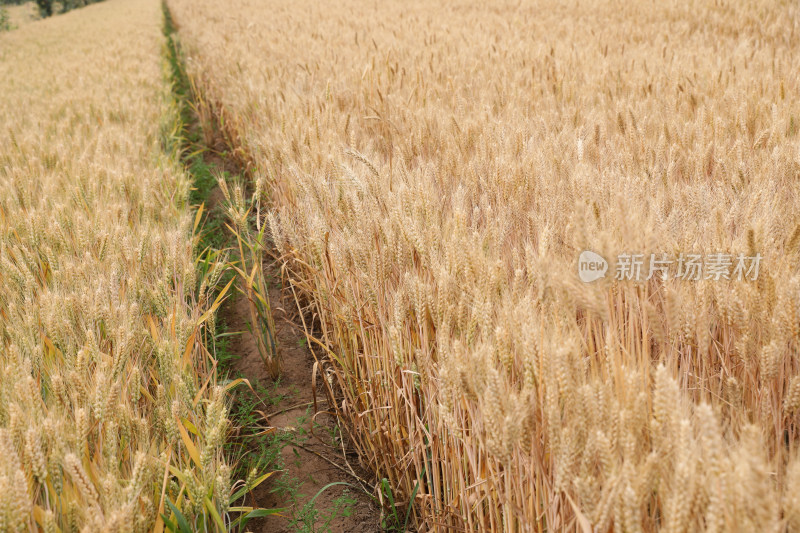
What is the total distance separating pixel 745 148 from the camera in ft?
6.14

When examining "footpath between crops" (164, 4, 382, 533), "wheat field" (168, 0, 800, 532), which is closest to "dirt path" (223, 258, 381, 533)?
"footpath between crops" (164, 4, 382, 533)

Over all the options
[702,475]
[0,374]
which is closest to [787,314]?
[702,475]

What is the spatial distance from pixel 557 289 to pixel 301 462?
1201 millimetres

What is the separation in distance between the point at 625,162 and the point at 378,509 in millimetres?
1462

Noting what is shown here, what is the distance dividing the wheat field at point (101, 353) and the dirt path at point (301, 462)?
0.30 meters

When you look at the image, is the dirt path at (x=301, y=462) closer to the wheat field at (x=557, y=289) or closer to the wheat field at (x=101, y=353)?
the wheat field at (x=557, y=289)

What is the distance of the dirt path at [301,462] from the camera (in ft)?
5.21

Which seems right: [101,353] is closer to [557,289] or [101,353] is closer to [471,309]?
[471,309]

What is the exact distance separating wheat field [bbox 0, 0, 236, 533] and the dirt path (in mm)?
303

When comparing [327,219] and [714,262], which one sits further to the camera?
[327,219]

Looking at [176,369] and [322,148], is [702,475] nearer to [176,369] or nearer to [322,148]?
[176,369]

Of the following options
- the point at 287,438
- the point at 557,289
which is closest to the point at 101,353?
the point at 287,438

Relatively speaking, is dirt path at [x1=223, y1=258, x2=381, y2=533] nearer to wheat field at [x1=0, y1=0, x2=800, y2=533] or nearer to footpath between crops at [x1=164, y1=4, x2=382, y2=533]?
footpath between crops at [x1=164, y1=4, x2=382, y2=533]

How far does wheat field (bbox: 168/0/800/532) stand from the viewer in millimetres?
792
